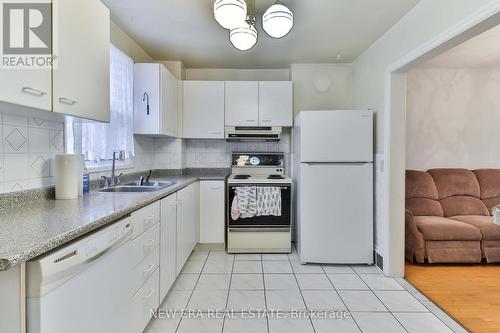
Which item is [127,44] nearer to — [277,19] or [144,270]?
[277,19]

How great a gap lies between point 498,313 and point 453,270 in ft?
2.78

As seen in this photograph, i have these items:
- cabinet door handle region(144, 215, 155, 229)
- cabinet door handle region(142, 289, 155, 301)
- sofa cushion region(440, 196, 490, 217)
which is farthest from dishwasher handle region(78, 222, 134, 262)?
sofa cushion region(440, 196, 490, 217)

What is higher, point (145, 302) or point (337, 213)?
point (337, 213)

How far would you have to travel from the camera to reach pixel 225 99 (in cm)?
371

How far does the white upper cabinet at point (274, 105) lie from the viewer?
371cm

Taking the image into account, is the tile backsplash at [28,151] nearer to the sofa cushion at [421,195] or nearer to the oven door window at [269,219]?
the oven door window at [269,219]

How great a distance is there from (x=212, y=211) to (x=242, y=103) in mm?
1402

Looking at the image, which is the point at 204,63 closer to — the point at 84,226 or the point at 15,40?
the point at 15,40

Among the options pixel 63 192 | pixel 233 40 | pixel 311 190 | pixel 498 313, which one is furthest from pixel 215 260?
pixel 498 313

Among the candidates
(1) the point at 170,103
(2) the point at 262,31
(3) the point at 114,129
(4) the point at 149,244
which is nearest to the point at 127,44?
(1) the point at 170,103

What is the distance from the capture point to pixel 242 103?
12.2 ft

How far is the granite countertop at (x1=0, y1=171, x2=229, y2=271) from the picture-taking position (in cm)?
88

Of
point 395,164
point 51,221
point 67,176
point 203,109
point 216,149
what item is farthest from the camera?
point 216,149

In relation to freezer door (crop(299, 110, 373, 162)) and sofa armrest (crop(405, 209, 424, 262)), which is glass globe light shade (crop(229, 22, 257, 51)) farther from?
sofa armrest (crop(405, 209, 424, 262))
